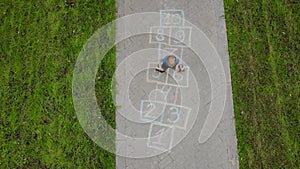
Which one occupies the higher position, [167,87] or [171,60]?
[171,60]

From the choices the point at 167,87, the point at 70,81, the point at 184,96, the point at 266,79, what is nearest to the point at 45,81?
the point at 70,81

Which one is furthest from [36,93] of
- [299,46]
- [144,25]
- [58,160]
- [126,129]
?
[299,46]

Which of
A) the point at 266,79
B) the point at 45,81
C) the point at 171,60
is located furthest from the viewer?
the point at 266,79

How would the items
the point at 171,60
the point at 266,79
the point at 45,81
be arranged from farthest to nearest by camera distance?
the point at 266,79 < the point at 45,81 < the point at 171,60

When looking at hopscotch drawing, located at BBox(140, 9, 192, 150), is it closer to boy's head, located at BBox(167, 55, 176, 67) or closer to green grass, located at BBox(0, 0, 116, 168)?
boy's head, located at BBox(167, 55, 176, 67)

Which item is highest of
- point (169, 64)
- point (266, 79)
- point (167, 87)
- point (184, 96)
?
point (169, 64)

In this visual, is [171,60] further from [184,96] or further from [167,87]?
[184,96]

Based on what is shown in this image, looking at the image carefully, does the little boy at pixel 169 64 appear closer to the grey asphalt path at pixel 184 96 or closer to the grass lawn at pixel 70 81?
the grey asphalt path at pixel 184 96
